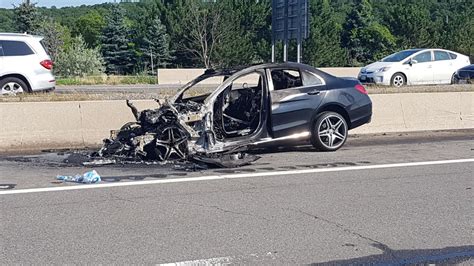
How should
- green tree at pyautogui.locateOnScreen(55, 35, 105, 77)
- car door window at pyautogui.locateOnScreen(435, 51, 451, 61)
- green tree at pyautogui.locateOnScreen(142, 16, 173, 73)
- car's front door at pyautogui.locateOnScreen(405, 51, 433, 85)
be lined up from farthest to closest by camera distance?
1. green tree at pyautogui.locateOnScreen(142, 16, 173, 73)
2. green tree at pyautogui.locateOnScreen(55, 35, 105, 77)
3. car door window at pyautogui.locateOnScreen(435, 51, 451, 61)
4. car's front door at pyautogui.locateOnScreen(405, 51, 433, 85)

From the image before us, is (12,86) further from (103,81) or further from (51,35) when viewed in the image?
(51,35)

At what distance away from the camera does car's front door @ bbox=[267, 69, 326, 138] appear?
10.6 metres

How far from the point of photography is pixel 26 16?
54344 millimetres

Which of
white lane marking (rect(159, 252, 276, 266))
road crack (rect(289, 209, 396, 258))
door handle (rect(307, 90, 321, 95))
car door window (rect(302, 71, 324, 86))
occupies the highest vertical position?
car door window (rect(302, 71, 324, 86))

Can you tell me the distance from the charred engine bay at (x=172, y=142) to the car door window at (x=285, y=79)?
4.76 ft

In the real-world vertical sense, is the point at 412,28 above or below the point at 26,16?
below

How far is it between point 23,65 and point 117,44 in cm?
4520

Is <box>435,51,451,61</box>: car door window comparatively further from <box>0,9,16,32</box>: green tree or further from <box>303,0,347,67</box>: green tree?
<box>0,9,16,32</box>: green tree

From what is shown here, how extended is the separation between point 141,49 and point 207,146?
51.2 meters

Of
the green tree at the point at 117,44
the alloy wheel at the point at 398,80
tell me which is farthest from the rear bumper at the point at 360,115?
the green tree at the point at 117,44

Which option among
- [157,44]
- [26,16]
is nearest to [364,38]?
[157,44]

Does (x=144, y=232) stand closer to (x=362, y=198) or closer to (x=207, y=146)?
(x=362, y=198)

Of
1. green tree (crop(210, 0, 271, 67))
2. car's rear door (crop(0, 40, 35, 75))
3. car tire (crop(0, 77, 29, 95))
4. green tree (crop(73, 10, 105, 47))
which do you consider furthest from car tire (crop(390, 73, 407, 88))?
green tree (crop(73, 10, 105, 47))

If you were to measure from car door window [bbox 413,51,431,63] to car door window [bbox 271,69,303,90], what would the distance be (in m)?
11.6
